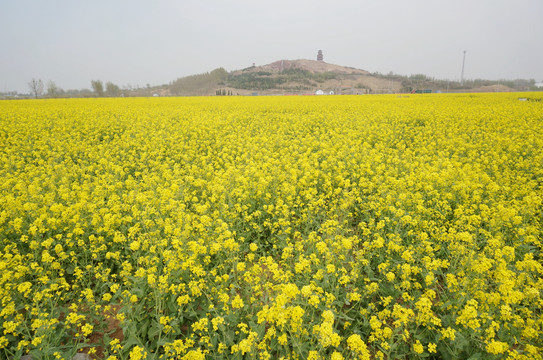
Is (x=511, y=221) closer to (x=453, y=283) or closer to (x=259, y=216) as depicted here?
(x=453, y=283)

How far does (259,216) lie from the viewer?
5.40 m

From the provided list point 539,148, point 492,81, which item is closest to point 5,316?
point 539,148

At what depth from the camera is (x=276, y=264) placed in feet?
10.7

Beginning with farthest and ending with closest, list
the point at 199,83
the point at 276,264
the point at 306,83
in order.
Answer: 1. the point at 306,83
2. the point at 199,83
3. the point at 276,264

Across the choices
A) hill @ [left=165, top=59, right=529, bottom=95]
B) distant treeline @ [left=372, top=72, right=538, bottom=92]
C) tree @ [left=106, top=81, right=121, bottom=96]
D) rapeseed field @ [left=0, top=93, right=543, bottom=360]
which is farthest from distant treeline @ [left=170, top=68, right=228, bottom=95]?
rapeseed field @ [left=0, top=93, right=543, bottom=360]

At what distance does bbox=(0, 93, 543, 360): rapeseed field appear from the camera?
9.34ft

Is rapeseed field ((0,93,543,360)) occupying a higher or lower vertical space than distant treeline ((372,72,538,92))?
lower

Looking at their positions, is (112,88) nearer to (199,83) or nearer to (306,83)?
(199,83)

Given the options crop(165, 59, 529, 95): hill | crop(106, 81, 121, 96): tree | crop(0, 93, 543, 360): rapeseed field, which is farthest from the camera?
crop(165, 59, 529, 95): hill

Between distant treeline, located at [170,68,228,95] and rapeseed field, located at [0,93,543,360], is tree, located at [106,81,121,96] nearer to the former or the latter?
distant treeline, located at [170,68,228,95]

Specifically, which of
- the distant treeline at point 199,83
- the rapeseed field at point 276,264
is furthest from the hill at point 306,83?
the rapeseed field at point 276,264

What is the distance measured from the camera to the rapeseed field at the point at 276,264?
2.85 metres

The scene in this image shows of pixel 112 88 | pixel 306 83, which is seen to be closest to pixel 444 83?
pixel 306 83

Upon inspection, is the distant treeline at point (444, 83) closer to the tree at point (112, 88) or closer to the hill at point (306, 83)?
the hill at point (306, 83)
